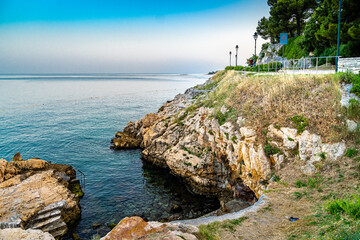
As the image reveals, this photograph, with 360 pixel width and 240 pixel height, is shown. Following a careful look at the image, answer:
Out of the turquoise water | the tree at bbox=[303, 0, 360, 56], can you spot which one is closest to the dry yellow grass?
the turquoise water

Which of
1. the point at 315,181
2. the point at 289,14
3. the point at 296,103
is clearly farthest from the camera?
the point at 289,14

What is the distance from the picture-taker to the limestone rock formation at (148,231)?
675cm

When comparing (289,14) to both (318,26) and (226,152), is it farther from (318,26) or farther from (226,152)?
(226,152)

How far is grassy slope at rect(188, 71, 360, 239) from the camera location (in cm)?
754

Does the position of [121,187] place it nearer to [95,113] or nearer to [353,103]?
[353,103]

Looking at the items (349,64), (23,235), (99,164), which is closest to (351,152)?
(349,64)

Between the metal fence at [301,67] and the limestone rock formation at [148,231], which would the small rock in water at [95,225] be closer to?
the limestone rock formation at [148,231]

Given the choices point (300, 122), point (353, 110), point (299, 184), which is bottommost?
point (299, 184)

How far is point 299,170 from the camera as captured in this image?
12.0 m

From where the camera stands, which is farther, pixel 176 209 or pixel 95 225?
pixel 176 209

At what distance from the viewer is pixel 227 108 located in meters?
18.0

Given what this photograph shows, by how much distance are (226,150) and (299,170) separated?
17.3 feet

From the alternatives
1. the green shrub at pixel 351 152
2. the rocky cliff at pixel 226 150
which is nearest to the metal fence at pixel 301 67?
the rocky cliff at pixel 226 150

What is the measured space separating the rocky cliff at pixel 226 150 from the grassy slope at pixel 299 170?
405mm
